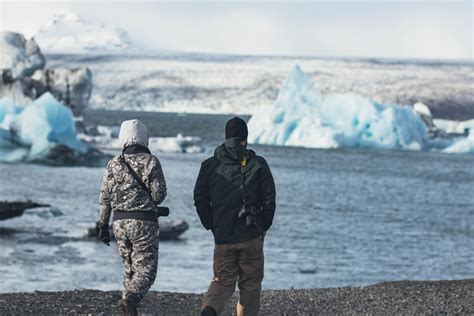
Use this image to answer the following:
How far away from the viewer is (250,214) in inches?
274

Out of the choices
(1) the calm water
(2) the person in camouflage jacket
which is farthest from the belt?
(1) the calm water

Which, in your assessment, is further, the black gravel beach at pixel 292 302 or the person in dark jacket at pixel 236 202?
the black gravel beach at pixel 292 302

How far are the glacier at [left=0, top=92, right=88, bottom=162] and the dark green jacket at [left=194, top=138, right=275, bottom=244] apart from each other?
34.2 metres

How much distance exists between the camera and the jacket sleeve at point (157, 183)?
7.23m

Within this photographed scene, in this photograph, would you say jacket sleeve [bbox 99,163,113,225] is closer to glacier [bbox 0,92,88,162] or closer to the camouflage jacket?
the camouflage jacket

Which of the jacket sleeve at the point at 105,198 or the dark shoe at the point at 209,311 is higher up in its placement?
the jacket sleeve at the point at 105,198

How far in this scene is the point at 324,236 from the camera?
27359 mm

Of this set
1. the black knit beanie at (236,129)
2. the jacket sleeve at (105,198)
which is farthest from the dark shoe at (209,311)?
the black knit beanie at (236,129)

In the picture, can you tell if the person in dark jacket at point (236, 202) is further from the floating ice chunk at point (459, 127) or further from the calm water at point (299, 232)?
the floating ice chunk at point (459, 127)

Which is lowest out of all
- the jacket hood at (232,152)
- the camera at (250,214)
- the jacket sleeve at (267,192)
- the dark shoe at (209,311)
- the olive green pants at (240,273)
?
the dark shoe at (209,311)

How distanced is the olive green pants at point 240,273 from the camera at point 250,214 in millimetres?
155

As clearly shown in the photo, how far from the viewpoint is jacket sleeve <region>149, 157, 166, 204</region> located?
723cm

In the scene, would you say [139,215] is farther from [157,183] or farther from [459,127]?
[459,127]

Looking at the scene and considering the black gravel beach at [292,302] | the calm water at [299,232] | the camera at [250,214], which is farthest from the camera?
the calm water at [299,232]
